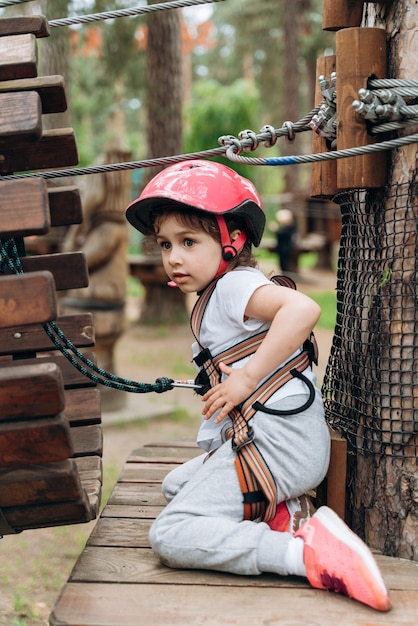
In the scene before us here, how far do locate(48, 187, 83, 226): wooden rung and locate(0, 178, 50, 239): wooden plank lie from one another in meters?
0.99

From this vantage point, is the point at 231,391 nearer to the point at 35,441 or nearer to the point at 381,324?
the point at 381,324

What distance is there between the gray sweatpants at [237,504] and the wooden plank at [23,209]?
0.83 m

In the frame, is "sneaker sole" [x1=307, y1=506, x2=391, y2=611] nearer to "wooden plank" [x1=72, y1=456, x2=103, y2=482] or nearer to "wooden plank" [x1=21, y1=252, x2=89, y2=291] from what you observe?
"wooden plank" [x1=72, y1=456, x2=103, y2=482]

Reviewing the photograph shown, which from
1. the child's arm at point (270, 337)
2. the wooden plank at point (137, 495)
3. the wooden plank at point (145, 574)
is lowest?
the wooden plank at point (137, 495)

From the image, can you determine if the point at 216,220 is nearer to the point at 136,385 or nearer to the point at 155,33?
the point at 136,385

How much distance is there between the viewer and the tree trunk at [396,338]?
208 centimetres

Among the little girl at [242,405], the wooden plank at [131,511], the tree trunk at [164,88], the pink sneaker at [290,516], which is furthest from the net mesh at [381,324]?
the tree trunk at [164,88]

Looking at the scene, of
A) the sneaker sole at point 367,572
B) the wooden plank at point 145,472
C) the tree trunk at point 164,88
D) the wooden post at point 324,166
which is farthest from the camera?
the tree trunk at point 164,88

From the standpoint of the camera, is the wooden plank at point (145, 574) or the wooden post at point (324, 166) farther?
the wooden post at point (324, 166)

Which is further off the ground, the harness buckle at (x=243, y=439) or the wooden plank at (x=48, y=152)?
the wooden plank at (x=48, y=152)

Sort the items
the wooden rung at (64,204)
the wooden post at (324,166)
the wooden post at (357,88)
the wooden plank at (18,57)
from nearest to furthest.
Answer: the wooden plank at (18,57) < the wooden post at (357,88) < the wooden post at (324,166) < the wooden rung at (64,204)

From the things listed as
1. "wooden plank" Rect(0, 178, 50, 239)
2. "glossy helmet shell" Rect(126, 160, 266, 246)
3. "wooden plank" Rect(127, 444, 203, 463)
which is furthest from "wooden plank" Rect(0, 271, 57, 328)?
"wooden plank" Rect(127, 444, 203, 463)

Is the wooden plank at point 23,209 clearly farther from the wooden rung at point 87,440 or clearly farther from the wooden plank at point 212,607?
Answer: the wooden rung at point 87,440

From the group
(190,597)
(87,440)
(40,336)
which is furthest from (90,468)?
(190,597)
